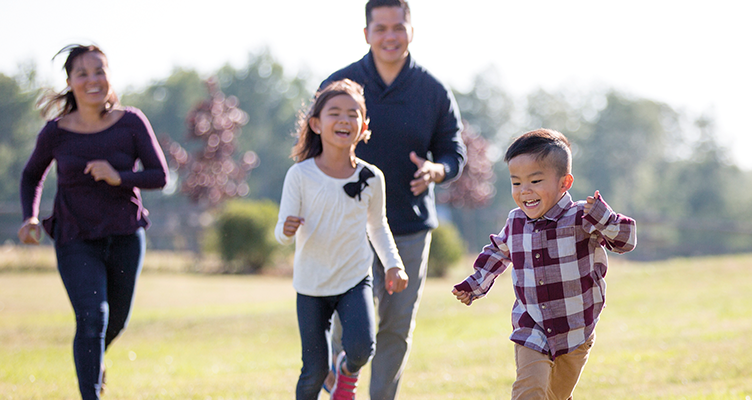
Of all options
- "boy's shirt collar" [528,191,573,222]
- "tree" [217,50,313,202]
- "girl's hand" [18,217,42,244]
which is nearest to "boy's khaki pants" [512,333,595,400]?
"boy's shirt collar" [528,191,573,222]

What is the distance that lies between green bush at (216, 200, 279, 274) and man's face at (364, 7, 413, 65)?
16.7 m

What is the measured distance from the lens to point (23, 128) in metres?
42.4

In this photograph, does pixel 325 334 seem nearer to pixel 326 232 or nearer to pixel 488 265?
pixel 326 232

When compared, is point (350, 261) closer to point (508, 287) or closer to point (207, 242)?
point (508, 287)

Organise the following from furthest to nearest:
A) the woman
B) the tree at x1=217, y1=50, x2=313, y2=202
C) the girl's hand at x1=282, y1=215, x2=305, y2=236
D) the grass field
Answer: the tree at x1=217, y1=50, x2=313, y2=202, the grass field, the woman, the girl's hand at x1=282, y1=215, x2=305, y2=236

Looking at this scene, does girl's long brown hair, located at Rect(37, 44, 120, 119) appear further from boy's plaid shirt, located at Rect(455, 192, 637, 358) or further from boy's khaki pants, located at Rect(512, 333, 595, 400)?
boy's khaki pants, located at Rect(512, 333, 595, 400)

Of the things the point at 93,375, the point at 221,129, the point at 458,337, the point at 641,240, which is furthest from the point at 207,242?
the point at 641,240

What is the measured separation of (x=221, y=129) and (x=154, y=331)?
46.5 ft

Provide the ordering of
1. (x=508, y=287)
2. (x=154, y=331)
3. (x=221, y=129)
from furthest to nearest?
(x=221, y=129) < (x=508, y=287) < (x=154, y=331)

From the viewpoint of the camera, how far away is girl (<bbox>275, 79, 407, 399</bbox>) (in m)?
4.00

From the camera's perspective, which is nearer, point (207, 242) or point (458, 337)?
point (458, 337)

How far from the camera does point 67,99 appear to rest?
490cm

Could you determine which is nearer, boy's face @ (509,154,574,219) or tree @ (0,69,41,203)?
boy's face @ (509,154,574,219)

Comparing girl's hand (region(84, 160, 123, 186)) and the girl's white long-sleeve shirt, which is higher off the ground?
girl's hand (region(84, 160, 123, 186))
